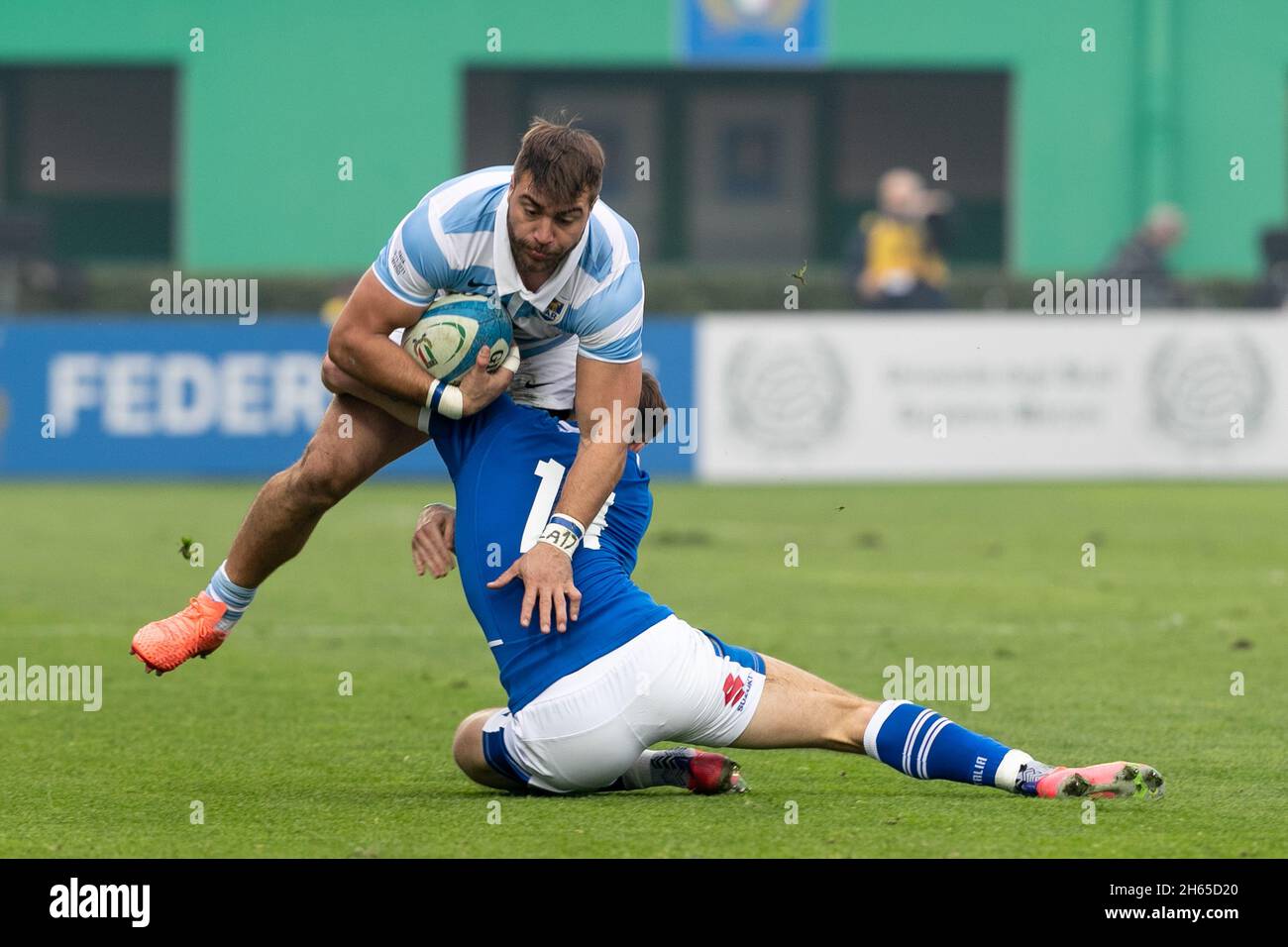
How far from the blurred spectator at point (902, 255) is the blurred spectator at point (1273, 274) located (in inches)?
131

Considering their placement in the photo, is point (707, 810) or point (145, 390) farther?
point (145, 390)

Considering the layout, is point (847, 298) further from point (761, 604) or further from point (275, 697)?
point (275, 697)

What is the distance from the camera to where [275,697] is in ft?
27.8

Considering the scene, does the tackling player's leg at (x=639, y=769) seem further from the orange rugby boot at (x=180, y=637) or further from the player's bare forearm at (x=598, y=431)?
the orange rugby boot at (x=180, y=637)

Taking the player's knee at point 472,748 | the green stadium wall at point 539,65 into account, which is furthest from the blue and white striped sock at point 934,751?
the green stadium wall at point 539,65

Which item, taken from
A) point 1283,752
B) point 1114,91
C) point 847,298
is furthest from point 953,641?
point 1114,91

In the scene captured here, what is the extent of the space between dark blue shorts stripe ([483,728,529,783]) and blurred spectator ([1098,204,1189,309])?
1604 centimetres

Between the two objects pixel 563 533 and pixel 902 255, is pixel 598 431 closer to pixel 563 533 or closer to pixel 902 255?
pixel 563 533

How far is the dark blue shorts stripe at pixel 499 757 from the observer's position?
6.30 metres

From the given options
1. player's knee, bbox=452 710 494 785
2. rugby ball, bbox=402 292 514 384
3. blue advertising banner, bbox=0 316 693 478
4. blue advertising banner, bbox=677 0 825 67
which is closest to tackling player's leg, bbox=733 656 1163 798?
player's knee, bbox=452 710 494 785

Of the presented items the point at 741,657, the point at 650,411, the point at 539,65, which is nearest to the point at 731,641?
the point at 650,411
